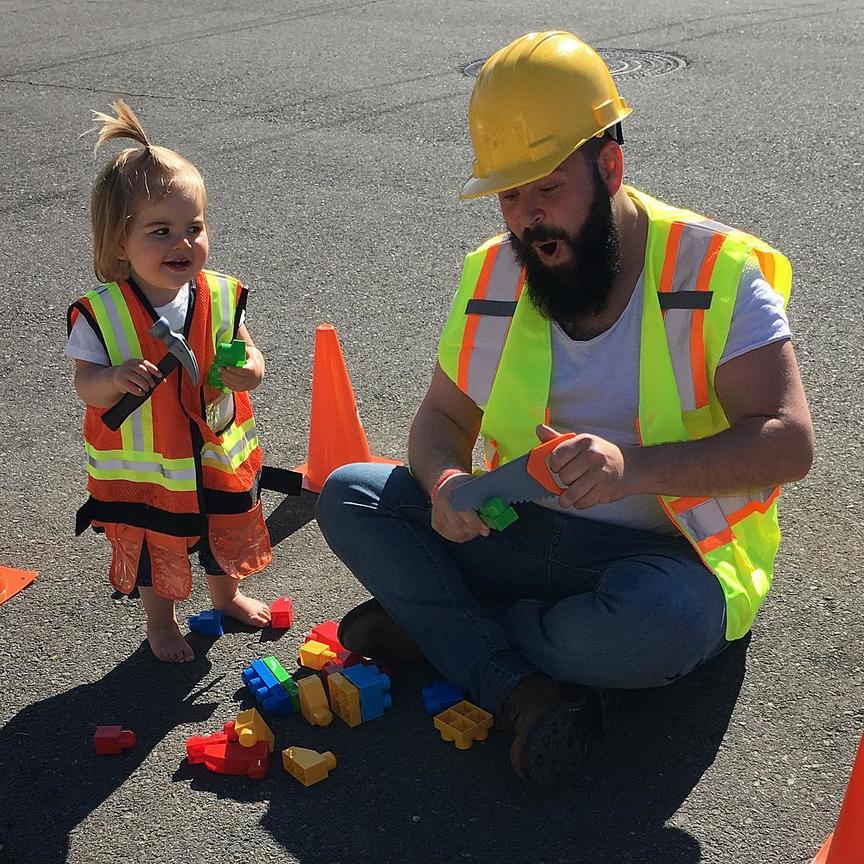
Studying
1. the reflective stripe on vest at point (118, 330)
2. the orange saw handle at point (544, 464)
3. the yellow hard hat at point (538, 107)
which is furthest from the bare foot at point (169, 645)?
the yellow hard hat at point (538, 107)

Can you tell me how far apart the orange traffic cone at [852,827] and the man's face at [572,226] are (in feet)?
4.36

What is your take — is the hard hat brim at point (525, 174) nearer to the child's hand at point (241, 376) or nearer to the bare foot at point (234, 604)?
the child's hand at point (241, 376)

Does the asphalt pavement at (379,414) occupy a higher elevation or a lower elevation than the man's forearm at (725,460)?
lower

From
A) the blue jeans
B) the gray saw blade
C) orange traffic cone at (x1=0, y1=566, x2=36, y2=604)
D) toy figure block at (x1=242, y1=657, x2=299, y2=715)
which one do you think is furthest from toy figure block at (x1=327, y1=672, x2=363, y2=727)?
orange traffic cone at (x1=0, y1=566, x2=36, y2=604)

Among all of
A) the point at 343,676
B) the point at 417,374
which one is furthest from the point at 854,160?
the point at 343,676

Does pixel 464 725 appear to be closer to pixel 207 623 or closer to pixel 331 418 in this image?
pixel 207 623

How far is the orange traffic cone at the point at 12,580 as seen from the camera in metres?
4.12

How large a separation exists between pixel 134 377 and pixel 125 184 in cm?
55

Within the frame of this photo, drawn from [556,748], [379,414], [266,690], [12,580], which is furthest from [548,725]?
[379,414]

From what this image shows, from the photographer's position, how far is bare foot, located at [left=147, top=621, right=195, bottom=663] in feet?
12.3

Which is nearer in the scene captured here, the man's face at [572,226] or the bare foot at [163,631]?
the man's face at [572,226]

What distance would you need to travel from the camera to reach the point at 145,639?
3.90 meters

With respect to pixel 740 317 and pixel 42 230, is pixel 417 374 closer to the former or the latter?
pixel 740 317

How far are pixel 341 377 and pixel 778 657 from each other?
1.89 meters
